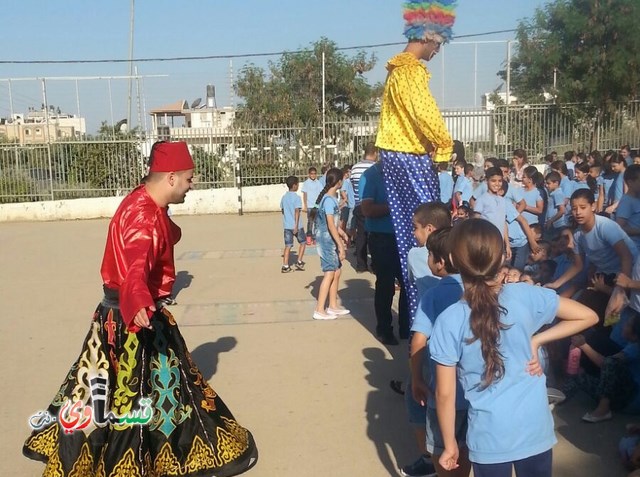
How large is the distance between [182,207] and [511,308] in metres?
18.4

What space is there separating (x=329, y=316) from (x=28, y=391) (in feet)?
10.3

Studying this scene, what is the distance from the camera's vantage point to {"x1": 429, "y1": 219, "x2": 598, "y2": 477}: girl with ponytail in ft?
8.71

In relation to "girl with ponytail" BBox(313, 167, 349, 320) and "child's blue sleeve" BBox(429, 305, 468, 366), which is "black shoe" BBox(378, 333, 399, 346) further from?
"child's blue sleeve" BBox(429, 305, 468, 366)

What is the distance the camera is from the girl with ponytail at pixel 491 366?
2.65 metres

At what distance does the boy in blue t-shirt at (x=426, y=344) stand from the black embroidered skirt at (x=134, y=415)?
55.0 inches

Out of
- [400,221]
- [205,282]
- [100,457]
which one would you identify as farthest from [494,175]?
[100,457]

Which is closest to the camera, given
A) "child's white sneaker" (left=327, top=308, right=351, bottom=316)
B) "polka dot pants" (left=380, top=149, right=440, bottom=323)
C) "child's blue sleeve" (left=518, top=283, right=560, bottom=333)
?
"child's blue sleeve" (left=518, top=283, right=560, bottom=333)

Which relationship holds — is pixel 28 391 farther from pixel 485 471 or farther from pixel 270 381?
pixel 485 471

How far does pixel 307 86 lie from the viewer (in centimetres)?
2866

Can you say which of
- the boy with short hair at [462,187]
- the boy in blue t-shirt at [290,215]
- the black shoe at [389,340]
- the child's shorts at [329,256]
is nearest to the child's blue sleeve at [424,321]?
the black shoe at [389,340]

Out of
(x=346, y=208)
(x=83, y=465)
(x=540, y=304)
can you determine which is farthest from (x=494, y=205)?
(x=83, y=465)

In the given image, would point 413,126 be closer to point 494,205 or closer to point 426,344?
point 426,344

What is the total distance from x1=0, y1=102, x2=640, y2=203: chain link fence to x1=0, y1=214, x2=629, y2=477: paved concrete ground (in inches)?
327

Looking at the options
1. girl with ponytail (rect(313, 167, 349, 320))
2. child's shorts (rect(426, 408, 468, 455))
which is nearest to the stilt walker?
child's shorts (rect(426, 408, 468, 455))
